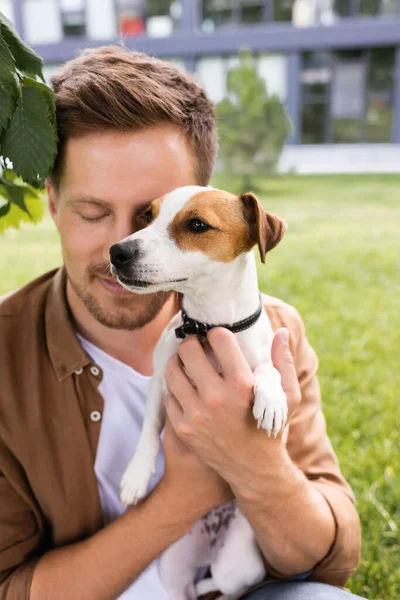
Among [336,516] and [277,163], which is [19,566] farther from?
[277,163]

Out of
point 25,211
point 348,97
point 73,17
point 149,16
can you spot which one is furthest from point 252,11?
point 25,211

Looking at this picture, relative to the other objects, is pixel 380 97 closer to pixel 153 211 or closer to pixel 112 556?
pixel 153 211

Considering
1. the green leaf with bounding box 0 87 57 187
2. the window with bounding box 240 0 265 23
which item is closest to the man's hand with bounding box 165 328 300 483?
the green leaf with bounding box 0 87 57 187

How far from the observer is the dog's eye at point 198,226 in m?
1.54

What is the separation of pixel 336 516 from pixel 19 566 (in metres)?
0.88

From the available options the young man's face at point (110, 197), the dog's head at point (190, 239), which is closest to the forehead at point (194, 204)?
the dog's head at point (190, 239)

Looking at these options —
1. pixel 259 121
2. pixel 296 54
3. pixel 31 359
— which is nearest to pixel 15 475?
pixel 31 359

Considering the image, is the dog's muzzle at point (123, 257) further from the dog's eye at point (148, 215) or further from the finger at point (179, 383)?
the finger at point (179, 383)

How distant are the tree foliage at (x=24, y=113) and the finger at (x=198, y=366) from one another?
56cm

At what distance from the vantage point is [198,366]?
1.58 m

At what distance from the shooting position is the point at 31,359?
1.75 meters

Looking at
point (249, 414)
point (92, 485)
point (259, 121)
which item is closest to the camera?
point (249, 414)

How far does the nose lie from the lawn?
1.64 meters

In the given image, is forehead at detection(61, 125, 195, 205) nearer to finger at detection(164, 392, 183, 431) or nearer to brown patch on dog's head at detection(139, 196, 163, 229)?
brown patch on dog's head at detection(139, 196, 163, 229)
